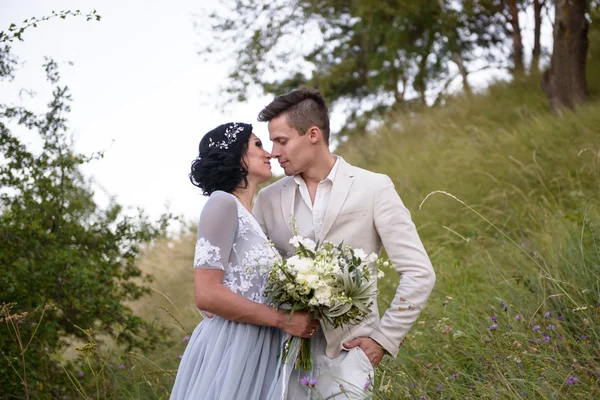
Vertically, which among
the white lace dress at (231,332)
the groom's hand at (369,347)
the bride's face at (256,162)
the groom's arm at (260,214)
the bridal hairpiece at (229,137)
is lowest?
the groom's hand at (369,347)

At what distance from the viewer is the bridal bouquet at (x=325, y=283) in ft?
10.1

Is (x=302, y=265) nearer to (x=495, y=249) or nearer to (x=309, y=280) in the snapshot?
(x=309, y=280)

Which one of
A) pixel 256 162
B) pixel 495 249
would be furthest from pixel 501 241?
pixel 256 162

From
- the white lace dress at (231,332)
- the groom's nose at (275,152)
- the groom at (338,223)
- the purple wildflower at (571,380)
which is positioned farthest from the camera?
the groom's nose at (275,152)

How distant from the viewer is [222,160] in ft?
12.0

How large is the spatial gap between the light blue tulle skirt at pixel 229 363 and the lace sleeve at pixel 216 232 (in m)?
0.35

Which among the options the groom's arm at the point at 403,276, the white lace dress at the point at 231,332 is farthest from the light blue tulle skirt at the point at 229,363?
the groom's arm at the point at 403,276

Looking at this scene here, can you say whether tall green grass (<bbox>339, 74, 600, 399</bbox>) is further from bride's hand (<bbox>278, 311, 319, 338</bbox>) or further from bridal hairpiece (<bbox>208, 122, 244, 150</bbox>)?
bridal hairpiece (<bbox>208, 122, 244, 150</bbox>)

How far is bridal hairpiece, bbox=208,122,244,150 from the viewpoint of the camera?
370 centimetres

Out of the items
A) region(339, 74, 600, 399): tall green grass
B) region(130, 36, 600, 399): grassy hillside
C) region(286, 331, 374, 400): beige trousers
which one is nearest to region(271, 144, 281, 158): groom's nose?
region(339, 74, 600, 399): tall green grass

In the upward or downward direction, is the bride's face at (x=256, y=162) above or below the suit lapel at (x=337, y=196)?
above

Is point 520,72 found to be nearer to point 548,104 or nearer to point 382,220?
point 548,104

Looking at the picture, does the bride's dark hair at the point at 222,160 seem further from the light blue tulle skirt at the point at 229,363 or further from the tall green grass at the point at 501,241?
the tall green grass at the point at 501,241

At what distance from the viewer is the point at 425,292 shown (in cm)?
351
